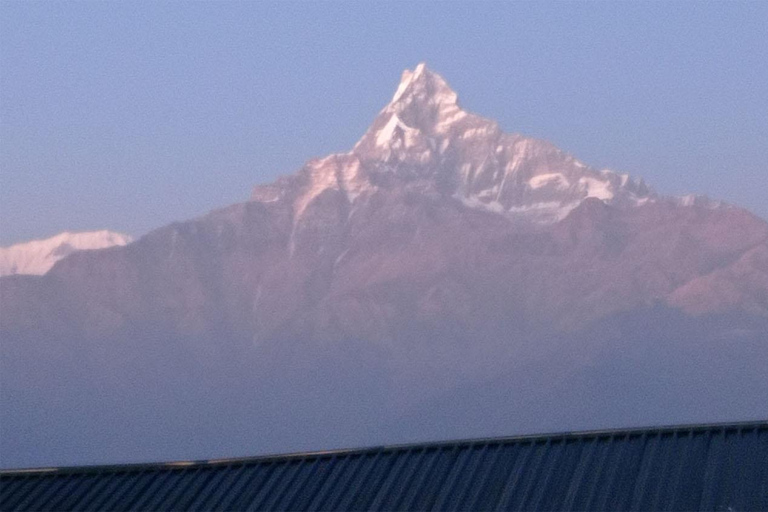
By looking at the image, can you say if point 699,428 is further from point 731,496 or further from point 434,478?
point 434,478

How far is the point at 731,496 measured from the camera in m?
18.8

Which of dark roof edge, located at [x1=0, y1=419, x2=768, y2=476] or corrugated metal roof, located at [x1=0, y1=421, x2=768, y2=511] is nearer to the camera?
corrugated metal roof, located at [x1=0, y1=421, x2=768, y2=511]

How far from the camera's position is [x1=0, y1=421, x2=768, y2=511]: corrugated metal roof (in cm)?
1945

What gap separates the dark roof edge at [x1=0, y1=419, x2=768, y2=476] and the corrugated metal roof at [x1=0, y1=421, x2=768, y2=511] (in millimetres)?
34

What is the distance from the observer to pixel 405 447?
2264 cm

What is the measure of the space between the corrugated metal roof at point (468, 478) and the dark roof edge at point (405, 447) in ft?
0.11

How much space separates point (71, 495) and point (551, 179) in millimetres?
152412

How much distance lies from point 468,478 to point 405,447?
198 cm

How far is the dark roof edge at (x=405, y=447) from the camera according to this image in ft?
69.4

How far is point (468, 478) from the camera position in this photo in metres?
21.0

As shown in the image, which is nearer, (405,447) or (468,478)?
(468,478)

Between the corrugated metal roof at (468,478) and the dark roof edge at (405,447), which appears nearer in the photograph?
the corrugated metal roof at (468,478)

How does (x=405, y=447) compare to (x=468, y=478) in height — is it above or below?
below

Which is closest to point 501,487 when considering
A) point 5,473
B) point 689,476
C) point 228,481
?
point 689,476
